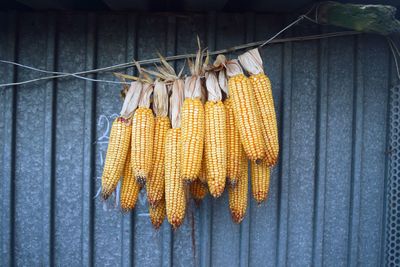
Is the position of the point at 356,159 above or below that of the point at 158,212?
above

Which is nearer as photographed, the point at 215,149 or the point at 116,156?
the point at 215,149

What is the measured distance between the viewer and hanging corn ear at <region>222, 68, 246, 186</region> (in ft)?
8.22

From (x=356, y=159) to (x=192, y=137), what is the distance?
5.19ft

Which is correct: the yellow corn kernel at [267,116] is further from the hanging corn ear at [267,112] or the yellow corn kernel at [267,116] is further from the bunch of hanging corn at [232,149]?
the bunch of hanging corn at [232,149]

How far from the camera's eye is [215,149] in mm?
2428

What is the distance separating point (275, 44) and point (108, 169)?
1731 mm

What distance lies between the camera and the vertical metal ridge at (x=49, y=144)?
3.09 metres

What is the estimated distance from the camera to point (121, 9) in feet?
9.91

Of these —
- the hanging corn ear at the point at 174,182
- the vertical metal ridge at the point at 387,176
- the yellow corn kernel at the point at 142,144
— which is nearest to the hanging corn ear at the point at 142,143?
the yellow corn kernel at the point at 142,144

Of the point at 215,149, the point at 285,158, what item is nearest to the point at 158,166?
the point at 215,149

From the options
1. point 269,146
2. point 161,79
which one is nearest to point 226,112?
point 269,146

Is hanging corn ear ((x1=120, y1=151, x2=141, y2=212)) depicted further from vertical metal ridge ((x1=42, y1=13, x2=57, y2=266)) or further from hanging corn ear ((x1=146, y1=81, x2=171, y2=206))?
vertical metal ridge ((x1=42, y1=13, x2=57, y2=266))

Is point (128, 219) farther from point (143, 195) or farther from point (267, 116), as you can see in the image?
point (267, 116)

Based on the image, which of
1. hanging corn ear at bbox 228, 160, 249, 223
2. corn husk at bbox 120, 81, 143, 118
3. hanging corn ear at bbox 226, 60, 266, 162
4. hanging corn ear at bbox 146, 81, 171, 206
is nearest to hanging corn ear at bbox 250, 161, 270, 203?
hanging corn ear at bbox 228, 160, 249, 223
